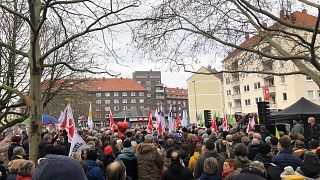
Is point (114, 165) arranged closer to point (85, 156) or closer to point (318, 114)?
point (85, 156)

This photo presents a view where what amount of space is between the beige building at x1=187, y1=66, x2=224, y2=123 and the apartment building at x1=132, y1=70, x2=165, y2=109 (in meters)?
54.5

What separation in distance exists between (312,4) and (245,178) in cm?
753

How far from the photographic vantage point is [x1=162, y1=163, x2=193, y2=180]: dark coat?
6703 mm

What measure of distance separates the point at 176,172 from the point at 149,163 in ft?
1.73

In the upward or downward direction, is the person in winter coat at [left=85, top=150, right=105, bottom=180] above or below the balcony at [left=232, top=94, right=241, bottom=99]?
below

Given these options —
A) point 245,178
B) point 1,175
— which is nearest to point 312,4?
point 245,178

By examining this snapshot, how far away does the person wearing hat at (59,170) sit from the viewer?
2.01m

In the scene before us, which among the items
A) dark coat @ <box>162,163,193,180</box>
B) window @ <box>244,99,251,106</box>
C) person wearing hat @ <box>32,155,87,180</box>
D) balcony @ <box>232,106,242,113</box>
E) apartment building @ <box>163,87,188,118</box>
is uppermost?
apartment building @ <box>163,87,188,118</box>

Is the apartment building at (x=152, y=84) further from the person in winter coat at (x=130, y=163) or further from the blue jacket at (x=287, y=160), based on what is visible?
the blue jacket at (x=287, y=160)

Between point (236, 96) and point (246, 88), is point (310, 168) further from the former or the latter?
point (236, 96)

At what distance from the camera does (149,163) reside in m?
6.95

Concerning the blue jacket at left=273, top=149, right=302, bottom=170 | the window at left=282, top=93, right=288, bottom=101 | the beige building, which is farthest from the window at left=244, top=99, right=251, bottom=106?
the blue jacket at left=273, top=149, right=302, bottom=170

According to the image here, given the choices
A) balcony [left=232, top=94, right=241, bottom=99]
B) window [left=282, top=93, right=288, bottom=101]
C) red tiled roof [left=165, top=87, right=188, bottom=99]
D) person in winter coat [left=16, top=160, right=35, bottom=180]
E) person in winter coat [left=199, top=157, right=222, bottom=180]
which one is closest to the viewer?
person in winter coat [left=16, top=160, right=35, bottom=180]

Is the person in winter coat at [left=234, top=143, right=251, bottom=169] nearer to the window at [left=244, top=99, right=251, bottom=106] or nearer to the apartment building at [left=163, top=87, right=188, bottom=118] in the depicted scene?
the window at [left=244, top=99, right=251, bottom=106]
